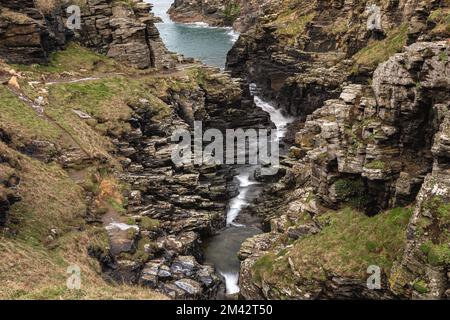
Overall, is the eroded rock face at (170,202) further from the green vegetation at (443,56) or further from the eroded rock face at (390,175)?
the green vegetation at (443,56)

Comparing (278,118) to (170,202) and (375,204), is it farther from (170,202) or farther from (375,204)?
(375,204)

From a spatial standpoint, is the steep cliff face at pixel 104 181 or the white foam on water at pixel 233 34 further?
the white foam on water at pixel 233 34

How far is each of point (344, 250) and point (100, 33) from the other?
49942 millimetres

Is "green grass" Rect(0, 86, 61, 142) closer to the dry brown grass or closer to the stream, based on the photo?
the dry brown grass

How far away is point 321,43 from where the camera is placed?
85.5 meters

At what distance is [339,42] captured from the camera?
82875mm

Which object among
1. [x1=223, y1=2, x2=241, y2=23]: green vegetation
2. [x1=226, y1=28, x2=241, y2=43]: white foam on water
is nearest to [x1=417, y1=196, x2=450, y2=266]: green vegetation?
[x1=226, y1=28, x2=241, y2=43]: white foam on water

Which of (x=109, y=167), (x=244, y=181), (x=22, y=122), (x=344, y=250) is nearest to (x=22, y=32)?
(x=22, y=122)

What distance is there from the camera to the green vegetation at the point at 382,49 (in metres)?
66.3

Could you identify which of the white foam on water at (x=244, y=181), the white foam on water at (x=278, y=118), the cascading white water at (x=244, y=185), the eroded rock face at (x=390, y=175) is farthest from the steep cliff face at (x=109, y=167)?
the eroded rock face at (x=390, y=175)

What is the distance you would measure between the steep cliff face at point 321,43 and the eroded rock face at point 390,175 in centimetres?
2525

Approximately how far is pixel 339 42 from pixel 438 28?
29.6 metres
